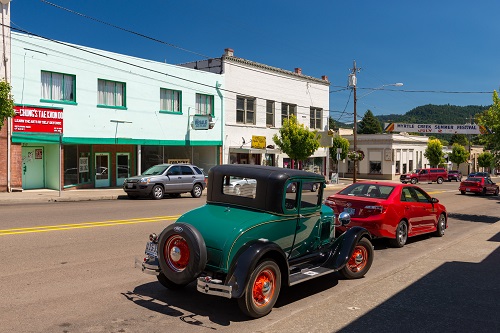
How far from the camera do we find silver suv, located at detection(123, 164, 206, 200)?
70.6ft

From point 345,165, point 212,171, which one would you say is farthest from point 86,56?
point 345,165

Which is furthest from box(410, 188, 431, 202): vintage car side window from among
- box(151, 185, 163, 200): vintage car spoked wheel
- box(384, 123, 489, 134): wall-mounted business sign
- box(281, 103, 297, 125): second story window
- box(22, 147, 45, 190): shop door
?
box(384, 123, 489, 134): wall-mounted business sign

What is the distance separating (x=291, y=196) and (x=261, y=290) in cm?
137

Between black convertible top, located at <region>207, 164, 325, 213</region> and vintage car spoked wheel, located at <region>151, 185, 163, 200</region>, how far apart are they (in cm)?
1531

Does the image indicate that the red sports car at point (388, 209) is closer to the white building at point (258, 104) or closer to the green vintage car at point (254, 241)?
the green vintage car at point (254, 241)

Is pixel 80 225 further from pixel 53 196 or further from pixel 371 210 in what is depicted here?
pixel 53 196

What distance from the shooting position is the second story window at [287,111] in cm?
3884

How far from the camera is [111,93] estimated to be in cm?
2638

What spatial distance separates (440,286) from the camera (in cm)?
679

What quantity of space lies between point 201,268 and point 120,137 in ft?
73.5

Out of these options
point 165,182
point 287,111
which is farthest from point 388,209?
point 287,111

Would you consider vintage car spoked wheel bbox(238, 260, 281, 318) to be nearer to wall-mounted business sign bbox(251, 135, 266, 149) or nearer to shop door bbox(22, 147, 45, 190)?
shop door bbox(22, 147, 45, 190)

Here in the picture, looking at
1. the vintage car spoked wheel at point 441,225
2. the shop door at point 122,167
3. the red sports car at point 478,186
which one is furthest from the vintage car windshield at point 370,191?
the red sports car at point 478,186

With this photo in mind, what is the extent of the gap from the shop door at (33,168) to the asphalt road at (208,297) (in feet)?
48.7
